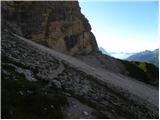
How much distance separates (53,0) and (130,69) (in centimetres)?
3426

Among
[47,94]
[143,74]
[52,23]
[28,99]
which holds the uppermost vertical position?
[28,99]

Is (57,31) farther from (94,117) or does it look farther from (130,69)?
(94,117)

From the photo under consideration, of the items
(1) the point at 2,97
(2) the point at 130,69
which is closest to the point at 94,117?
(1) the point at 2,97

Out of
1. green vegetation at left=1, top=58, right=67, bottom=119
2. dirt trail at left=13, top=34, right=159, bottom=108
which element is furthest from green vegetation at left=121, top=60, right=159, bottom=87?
green vegetation at left=1, top=58, right=67, bottom=119

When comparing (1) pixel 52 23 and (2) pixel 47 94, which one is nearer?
(2) pixel 47 94

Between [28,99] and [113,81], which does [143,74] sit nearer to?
[113,81]

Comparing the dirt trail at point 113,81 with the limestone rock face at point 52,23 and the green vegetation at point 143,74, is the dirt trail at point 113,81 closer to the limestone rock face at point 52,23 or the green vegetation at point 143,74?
the limestone rock face at point 52,23

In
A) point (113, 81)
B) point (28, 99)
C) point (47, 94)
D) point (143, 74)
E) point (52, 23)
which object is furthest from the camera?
point (143, 74)

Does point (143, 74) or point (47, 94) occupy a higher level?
point (47, 94)

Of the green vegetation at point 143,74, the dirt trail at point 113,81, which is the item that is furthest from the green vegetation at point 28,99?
the green vegetation at point 143,74

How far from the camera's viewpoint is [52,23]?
90.9 meters

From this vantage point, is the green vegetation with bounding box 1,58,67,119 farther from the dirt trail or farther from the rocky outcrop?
the dirt trail

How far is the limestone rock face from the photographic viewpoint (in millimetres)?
85125

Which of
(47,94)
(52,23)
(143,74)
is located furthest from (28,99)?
(143,74)
